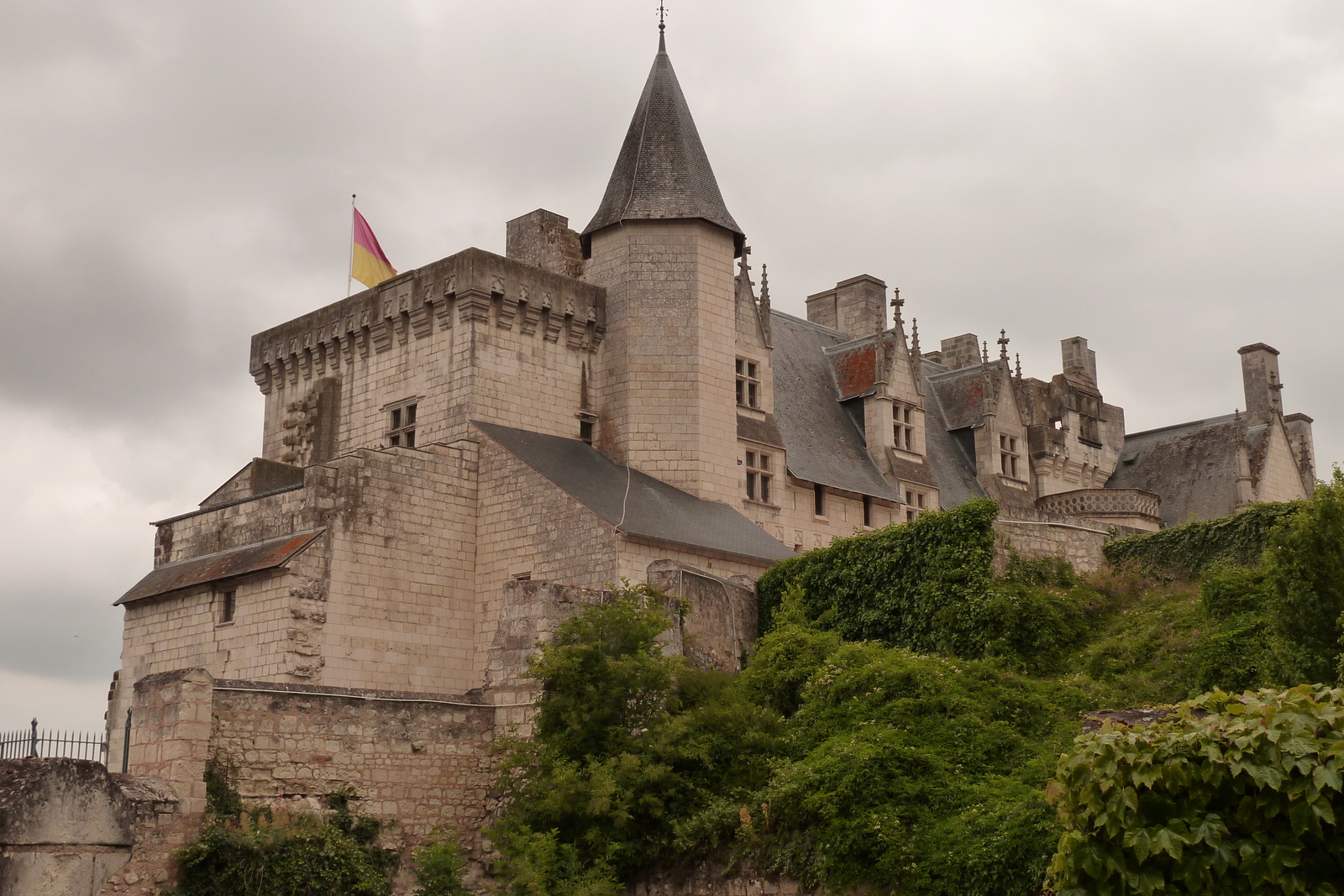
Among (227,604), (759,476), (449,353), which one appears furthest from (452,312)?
(759,476)

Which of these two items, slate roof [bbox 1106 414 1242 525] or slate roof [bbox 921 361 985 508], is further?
slate roof [bbox 1106 414 1242 525]

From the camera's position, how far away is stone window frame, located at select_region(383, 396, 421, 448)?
2739cm

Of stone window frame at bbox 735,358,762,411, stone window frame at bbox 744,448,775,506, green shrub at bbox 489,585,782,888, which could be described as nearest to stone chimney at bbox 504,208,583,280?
stone window frame at bbox 735,358,762,411

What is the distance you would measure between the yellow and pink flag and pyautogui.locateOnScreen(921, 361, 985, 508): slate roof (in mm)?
12198

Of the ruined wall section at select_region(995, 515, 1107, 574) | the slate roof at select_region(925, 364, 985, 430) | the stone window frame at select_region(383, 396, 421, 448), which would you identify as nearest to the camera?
the ruined wall section at select_region(995, 515, 1107, 574)

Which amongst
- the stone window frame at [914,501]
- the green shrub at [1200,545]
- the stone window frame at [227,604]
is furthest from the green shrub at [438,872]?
the stone window frame at [914,501]

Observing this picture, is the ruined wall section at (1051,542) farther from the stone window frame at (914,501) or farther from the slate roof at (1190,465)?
the slate roof at (1190,465)

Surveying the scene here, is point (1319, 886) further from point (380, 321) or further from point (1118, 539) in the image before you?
point (380, 321)

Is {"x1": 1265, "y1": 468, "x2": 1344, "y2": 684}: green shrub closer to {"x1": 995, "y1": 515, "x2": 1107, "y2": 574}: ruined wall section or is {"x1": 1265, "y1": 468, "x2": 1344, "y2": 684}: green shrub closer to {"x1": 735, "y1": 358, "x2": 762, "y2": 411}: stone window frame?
{"x1": 995, "y1": 515, "x2": 1107, "y2": 574}: ruined wall section

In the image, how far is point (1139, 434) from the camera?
4003cm

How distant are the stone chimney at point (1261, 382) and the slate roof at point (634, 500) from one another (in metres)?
17.2

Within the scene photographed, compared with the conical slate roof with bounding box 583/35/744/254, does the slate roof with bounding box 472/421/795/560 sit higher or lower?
lower

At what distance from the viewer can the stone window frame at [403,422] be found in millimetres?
27391

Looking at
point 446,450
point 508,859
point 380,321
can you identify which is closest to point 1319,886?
point 508,859
